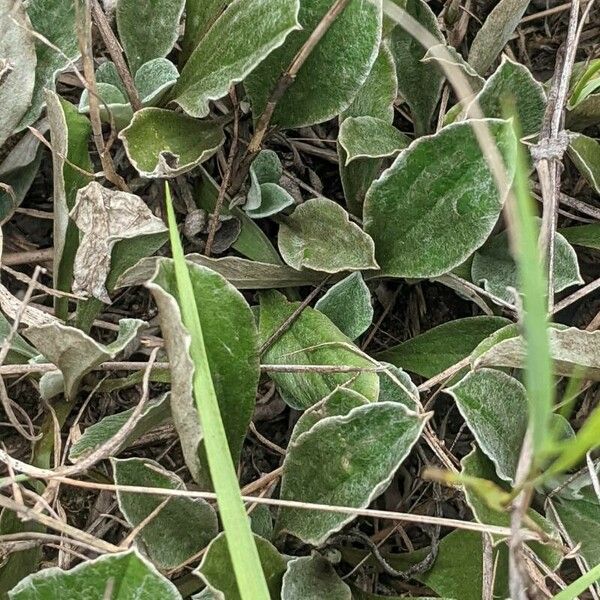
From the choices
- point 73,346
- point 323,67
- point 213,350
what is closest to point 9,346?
point 73,346

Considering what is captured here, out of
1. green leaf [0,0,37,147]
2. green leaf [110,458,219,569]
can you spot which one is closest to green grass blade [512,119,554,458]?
green leaf [110,458,219,569]

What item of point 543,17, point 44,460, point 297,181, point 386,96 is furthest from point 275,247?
point 543,17

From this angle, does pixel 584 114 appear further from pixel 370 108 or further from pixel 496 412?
pixel 496 412

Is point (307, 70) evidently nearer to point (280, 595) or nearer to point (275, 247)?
point (275, 247)

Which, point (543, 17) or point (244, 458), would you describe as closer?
point (244, 458)

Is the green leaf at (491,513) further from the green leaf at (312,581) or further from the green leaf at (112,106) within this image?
the green leaf at (112,106)

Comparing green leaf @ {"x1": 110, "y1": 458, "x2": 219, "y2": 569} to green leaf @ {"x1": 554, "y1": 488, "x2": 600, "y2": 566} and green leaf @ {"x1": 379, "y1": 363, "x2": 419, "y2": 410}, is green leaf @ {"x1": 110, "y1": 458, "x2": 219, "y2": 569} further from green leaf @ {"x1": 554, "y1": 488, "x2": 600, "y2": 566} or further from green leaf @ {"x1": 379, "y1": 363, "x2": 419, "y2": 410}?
green leaf @ {"x1": 554, "y1": 488, "x2": 600, "y2": 566}
